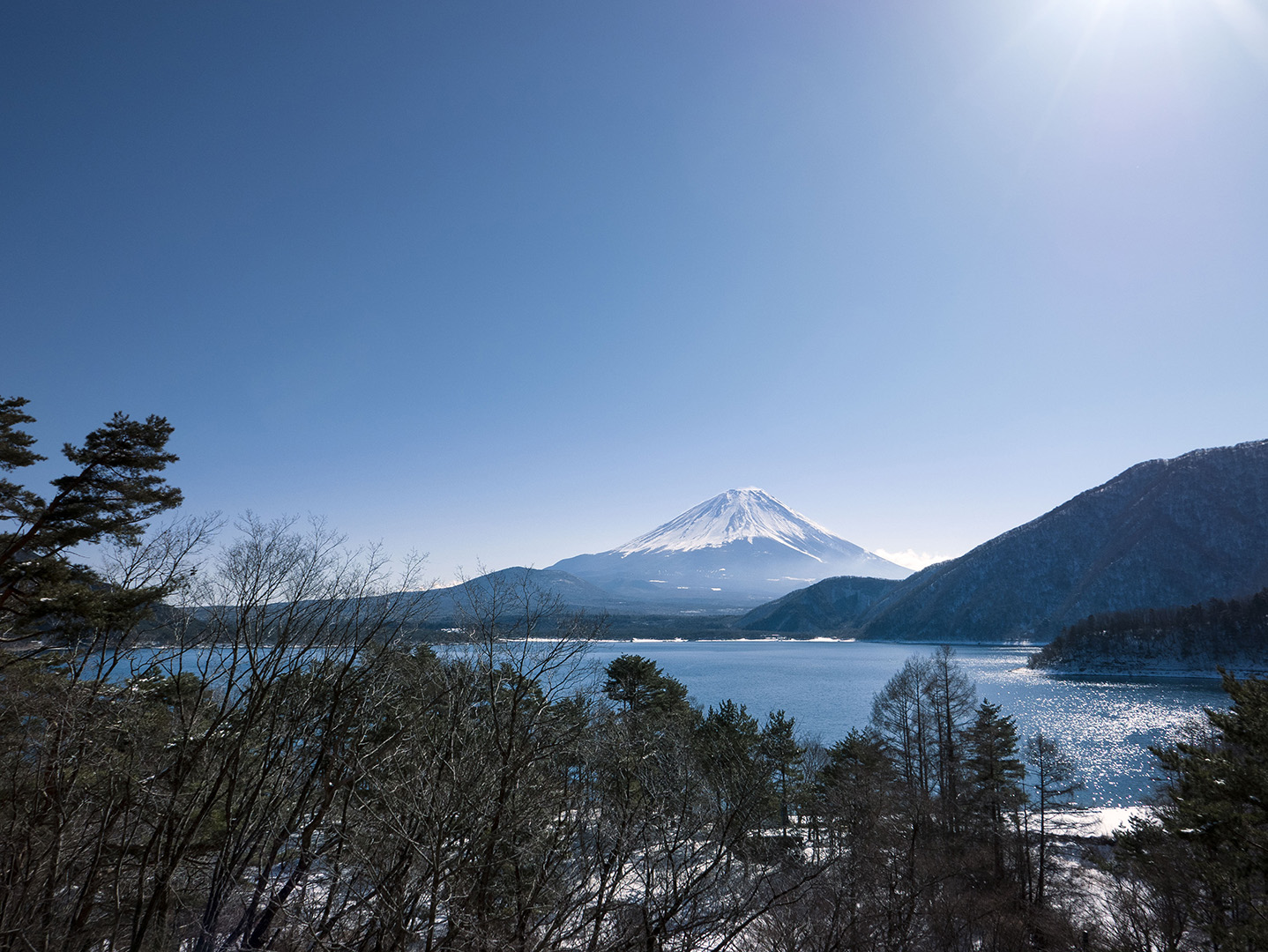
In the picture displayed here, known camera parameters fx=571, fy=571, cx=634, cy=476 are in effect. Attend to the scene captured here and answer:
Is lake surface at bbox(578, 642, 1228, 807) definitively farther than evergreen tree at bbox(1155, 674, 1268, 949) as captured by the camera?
Yes

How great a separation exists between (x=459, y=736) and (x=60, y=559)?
894 centimetres

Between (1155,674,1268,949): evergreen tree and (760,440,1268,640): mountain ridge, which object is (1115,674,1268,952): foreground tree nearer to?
(1155,674,1268,949): evergreen tree

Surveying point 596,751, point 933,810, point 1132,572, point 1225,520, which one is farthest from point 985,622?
point 596,751

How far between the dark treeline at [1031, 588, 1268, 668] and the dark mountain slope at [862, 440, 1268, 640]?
61057mm

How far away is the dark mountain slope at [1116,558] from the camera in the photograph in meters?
152

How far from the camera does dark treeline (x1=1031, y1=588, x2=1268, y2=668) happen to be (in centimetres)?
8388

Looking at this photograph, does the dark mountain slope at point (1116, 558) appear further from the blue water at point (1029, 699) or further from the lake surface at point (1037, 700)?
the lake surface at point (1037, 700)

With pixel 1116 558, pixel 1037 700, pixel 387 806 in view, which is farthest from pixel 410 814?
pixel 1116 558

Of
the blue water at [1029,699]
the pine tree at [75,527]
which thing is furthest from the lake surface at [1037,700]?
the pine tree at [75,527]

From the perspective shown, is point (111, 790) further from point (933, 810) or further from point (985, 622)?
point (985, 622)

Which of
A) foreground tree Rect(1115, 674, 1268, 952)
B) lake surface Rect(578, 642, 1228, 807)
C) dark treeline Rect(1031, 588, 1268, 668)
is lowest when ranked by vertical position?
lake surface Rect(578, 642, 1228, 807)

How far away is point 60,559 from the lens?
459 inches

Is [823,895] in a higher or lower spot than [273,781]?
lower

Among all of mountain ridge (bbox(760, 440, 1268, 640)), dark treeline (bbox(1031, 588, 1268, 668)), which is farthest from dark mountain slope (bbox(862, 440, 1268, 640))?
dark treeline (bbox(1031, 588, 1268, 668))
